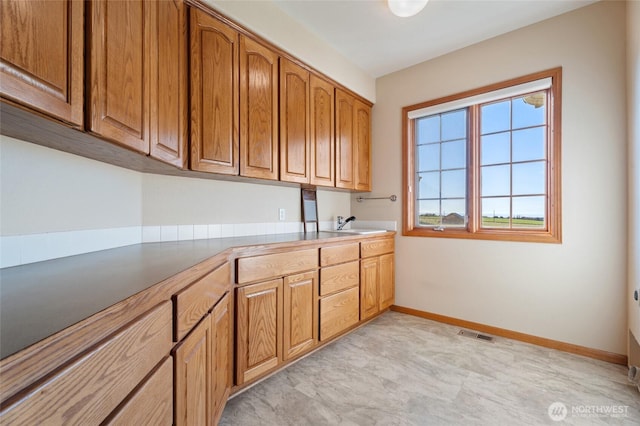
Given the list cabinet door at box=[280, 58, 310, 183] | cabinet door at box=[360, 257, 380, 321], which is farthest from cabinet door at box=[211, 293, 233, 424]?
cabinet door at box=[360, 257, 380, 321]

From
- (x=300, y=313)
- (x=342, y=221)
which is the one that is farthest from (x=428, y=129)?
(x=300, y=313)

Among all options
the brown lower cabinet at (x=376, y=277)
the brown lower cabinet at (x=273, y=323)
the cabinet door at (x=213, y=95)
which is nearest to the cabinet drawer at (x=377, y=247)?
the brown lower cabinet at (x=376, y=277)

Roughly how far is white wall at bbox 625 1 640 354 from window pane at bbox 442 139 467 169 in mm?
1120

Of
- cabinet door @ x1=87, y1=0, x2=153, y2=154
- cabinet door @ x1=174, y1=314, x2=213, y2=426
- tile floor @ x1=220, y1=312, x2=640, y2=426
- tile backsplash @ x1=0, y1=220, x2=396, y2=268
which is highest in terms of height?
cabinet door @ x1=87, y1=0, x2=153, y2=154

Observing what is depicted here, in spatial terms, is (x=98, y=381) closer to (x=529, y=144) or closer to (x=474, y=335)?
(x=474, y=335)

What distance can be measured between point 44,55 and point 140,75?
0.48 meters

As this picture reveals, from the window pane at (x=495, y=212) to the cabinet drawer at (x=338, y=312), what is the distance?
1.44m

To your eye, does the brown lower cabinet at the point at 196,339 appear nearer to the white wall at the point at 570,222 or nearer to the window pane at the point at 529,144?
the white wall at the point at 570,222

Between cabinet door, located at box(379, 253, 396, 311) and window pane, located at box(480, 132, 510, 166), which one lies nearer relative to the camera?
window pane, located at box(480, 132, 510, 166)

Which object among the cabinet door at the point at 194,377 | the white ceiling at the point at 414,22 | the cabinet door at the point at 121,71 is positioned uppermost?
the white ceiling at the point at 414,22

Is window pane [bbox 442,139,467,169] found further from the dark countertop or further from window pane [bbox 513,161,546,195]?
the dark countertop

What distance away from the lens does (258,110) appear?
6.79 ft

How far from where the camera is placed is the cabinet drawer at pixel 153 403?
24.6 inches

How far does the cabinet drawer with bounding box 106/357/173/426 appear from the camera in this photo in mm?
624
